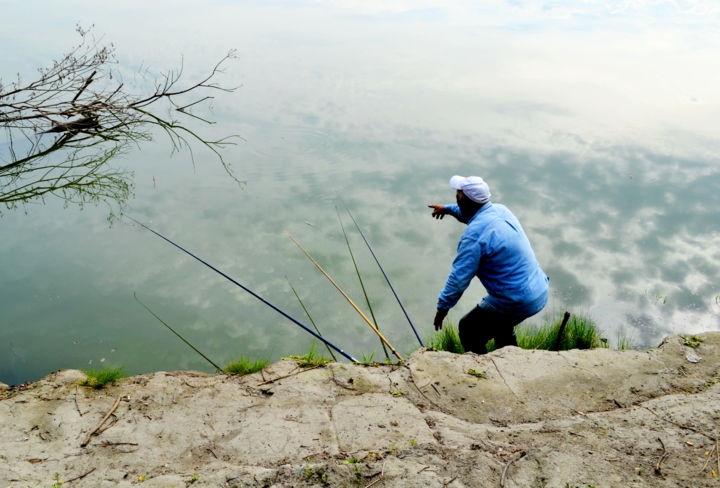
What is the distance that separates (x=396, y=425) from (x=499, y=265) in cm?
99

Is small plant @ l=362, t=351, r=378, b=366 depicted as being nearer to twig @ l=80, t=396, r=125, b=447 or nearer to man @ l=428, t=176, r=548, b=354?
man @ l=428, t=176, r=548, b=354

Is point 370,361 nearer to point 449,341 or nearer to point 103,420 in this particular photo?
point 449,341

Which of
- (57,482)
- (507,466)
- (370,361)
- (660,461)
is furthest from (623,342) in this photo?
(57,482)

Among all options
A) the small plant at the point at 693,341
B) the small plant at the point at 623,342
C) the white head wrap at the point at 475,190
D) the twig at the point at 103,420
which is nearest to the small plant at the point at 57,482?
the twig at the point at 103,420

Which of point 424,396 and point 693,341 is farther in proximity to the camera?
point 693,341

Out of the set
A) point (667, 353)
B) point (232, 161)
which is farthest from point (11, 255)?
point (667, 353)

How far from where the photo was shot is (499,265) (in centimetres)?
259

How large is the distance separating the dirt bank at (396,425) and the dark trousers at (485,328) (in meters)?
0.20

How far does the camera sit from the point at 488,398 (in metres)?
2.37

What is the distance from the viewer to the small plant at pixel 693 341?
2719 millimetres

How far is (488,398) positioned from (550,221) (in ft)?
12.3

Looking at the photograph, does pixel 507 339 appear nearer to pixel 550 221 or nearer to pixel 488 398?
pixel 488 398

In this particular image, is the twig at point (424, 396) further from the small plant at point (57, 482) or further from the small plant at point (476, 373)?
the small plant at point (57, 482)

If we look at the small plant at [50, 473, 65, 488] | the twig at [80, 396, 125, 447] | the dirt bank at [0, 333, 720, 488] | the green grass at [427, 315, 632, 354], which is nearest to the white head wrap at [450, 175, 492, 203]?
the dirt bank at [0, 333, 720, 488]
